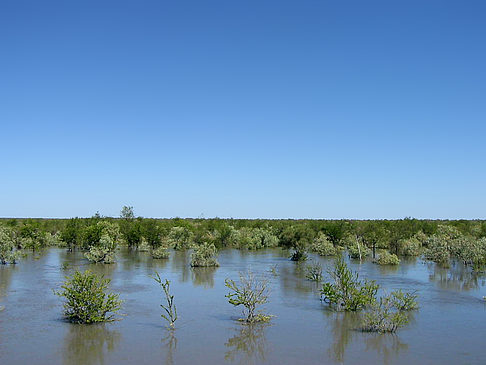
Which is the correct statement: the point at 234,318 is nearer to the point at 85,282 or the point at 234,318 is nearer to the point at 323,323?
the point at 323,323

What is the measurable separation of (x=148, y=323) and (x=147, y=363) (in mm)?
3683

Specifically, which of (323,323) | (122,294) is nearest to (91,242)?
(122,294)

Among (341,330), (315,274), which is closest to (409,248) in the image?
(315,274)

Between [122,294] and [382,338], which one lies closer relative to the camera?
[382,338]

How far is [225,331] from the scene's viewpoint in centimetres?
1481

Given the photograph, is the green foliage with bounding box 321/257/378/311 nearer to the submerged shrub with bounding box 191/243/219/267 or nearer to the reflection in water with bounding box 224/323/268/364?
the reflection in water with bounding box 224/323/268/364

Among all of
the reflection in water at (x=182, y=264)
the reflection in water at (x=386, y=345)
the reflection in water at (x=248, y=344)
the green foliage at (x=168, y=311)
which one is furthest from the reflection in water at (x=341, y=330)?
the reflection in water at (x=182, y=264)

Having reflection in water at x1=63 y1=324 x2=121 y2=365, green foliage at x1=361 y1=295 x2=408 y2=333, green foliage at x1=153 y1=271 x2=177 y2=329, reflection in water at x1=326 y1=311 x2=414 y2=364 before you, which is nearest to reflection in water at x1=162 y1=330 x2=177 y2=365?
green foliage at x1=153 y1=271 x2=177 y2=329

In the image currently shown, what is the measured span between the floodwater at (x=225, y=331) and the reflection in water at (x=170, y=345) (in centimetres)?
3

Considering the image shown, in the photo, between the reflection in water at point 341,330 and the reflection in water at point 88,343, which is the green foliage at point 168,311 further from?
the reflection in water at point 341,330

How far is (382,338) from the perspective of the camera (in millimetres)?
13984

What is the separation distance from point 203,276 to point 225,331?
11.5 meters

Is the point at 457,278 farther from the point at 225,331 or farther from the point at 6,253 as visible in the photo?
the point at 6,253

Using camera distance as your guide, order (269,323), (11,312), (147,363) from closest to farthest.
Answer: (147,363), (269,323), (11,312)
